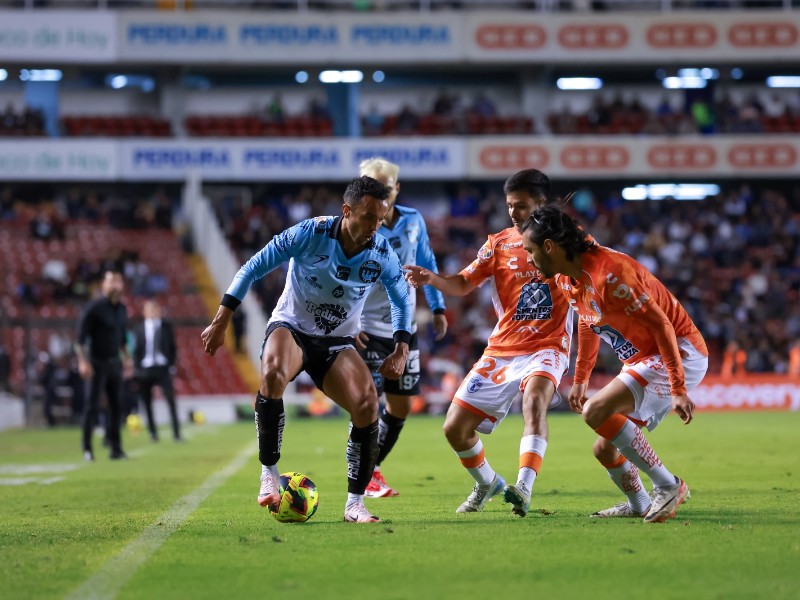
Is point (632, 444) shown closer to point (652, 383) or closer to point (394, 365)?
point (652, 383)

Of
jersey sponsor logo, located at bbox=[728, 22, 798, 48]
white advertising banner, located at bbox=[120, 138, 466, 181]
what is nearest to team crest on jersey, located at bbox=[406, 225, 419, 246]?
white advertising banner, located at bbox=[120, 138, 466, 181]

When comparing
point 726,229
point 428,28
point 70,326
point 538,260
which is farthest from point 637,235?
point 538,260

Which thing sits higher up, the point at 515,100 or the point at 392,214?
the point at 515,100

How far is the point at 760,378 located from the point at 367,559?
83.9 ft

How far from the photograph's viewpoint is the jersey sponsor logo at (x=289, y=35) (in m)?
41.7

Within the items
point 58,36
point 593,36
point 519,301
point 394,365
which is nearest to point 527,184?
point 519,301

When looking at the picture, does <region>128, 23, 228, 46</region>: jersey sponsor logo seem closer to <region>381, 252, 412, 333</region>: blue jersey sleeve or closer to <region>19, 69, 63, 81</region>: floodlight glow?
<region>19, 69, 63, 81</region>: floodlight glow

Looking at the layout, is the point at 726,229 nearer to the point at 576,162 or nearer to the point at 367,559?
the point at 576,162

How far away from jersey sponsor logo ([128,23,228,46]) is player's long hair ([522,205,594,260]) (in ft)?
118

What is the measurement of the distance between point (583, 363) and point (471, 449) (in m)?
0.95

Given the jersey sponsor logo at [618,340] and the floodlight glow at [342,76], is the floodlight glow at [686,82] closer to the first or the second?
the floodlight glow at [342,76]

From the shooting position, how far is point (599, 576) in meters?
5.30

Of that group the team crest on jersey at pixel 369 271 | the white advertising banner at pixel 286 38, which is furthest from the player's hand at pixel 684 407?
the white advertising banner at pixel 286 38

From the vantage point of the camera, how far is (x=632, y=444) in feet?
24.2
